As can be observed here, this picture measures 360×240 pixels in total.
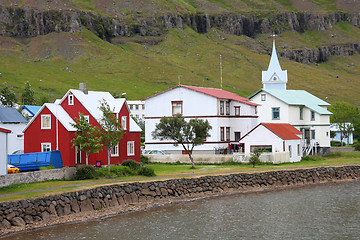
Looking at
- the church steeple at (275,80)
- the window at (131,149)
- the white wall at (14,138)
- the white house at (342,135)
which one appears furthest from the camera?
the white house at (342,135)

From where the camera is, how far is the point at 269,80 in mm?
100312

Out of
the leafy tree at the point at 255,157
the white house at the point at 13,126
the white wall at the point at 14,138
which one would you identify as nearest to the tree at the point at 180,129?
the leafy tree at the point at 255,157

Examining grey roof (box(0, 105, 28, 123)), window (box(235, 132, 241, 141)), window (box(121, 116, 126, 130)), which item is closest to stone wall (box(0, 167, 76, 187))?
window (box(121, 116, 126, 130))

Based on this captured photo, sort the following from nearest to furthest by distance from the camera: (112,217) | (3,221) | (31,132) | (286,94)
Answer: (3,221) < (112,217) < (31,132) < (286,94)

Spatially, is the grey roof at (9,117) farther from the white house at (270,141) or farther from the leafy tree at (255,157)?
the leafy tree at (255,157)

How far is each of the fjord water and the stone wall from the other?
5.88 metres

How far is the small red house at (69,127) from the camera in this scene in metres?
53.1

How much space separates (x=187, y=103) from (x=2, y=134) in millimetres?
35100

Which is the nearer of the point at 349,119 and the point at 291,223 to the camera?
the point at 291,223

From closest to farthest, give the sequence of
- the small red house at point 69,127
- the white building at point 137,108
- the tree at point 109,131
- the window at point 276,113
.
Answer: the tree at point 109,131, the small red house at point 69,127, the window at point 276,113, the white building at point 137,108

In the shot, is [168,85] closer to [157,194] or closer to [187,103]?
[187,103]

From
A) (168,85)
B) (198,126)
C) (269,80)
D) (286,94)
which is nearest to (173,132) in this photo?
(198,126)

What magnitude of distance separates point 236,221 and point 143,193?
875 cm

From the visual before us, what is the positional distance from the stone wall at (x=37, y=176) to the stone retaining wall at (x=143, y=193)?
A: 407 centimetres
